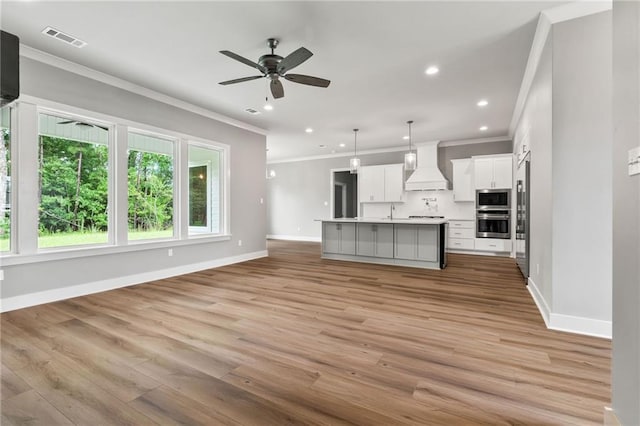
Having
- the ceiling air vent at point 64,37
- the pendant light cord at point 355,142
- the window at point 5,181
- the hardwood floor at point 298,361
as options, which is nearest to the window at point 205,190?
the hardwood floor at point 298,361

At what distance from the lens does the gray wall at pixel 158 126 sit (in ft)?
11.5

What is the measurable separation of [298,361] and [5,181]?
3882 mm

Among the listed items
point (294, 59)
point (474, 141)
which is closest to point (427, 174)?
point (474, 141)

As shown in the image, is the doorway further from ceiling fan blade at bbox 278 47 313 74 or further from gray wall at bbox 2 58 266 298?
ceiling fan blade at bbox 278 47 313 74

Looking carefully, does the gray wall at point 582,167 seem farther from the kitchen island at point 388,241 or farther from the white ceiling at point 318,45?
the kitchen island at point 388,241

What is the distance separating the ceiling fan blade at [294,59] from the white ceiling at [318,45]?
34 cm

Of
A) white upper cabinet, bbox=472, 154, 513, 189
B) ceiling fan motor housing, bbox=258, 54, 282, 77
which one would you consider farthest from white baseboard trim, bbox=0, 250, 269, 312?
white upper cabinet, bbox=472, 154, 513, 189

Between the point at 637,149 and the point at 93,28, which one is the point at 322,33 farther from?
the point at 637,149

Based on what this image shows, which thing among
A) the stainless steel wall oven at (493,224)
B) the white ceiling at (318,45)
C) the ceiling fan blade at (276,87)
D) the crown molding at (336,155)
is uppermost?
the crown molding at (336,155)

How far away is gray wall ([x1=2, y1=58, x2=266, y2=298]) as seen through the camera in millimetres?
3518

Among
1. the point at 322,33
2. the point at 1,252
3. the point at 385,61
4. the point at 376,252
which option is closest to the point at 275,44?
the point at 322,33

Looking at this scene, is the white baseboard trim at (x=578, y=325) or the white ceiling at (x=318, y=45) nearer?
the white baseboard trim at (x=578, y=325)

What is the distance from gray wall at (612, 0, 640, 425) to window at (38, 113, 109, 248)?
17.4 feet

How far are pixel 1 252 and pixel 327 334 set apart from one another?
3.74 m
